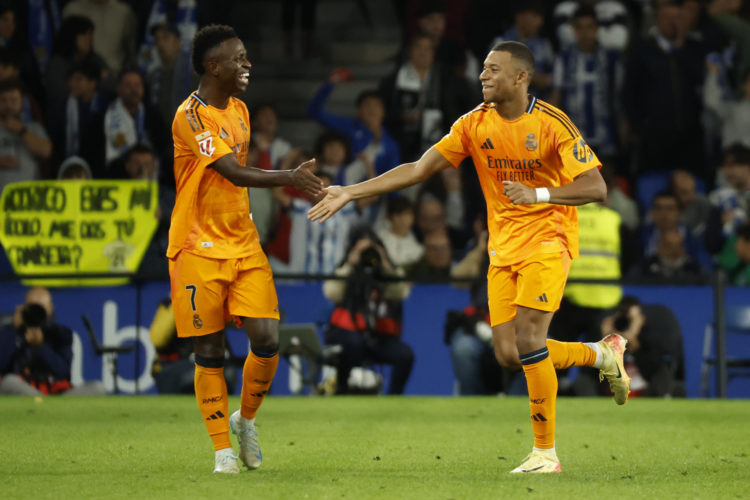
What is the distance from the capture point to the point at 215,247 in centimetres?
727

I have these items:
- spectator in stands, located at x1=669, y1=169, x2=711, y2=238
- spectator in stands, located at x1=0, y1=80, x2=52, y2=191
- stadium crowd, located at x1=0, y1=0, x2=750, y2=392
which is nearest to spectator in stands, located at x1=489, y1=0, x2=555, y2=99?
stadium crowd, located at x1=0, y1=0, x2=750, y2=392

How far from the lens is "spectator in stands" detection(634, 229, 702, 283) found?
13.9 meters

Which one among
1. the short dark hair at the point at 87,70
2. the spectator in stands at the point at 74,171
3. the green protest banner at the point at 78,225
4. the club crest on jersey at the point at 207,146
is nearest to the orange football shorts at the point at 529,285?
the club crest on jersey at the point at 207,146

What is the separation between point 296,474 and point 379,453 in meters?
1.26

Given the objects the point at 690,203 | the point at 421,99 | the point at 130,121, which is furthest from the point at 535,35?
the point at 130,121

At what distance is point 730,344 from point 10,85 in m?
8.31

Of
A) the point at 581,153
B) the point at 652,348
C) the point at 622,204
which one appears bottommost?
the point at 652,348

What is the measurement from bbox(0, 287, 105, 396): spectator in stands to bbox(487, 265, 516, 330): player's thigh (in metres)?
6.70

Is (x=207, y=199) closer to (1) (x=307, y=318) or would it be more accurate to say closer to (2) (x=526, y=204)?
(2) (x=526, y=204)

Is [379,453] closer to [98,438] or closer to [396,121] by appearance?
[98,438]

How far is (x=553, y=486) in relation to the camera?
6520 mm

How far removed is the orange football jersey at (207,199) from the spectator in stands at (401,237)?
658cm

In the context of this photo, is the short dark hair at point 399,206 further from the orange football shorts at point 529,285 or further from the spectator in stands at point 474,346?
the orange football shorts at point 529,285

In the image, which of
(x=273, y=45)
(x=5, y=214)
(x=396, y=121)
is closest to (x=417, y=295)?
(x=396, y=121)
